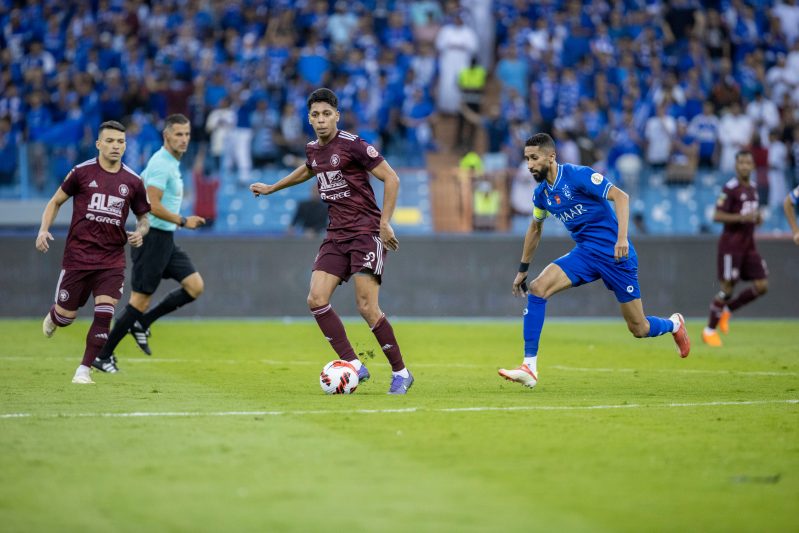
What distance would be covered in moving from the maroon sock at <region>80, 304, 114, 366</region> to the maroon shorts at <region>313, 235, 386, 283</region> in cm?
207

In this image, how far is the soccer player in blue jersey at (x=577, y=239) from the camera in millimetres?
10383

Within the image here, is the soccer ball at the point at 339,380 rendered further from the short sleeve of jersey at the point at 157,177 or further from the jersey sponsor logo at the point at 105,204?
the short sleeve of jersey at the point at 157,177

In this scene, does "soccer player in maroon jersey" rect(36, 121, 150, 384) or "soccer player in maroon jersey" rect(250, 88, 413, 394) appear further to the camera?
"soccer player in maroon jersey" rect(36, 121, 150, 384)

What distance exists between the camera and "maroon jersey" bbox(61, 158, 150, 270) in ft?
35.1

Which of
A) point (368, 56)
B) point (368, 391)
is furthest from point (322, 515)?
point (368, 56)

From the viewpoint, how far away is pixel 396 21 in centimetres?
2455

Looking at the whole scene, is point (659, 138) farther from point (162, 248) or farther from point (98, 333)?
point (98, 333)

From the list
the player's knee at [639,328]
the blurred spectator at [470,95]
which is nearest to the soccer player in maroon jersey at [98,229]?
the player's knee at [639,328]

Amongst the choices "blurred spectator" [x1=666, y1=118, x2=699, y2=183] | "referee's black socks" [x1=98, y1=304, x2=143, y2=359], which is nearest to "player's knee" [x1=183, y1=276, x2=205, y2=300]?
"referee's black socks" [x1=98, y1=304, x2=143, y2=359]

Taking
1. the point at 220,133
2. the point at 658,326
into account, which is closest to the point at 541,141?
the point at 658,326

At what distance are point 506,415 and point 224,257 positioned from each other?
42.6ft

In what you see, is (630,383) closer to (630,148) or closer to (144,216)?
(144,216)

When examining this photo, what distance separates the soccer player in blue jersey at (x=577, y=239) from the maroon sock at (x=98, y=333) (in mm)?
3579

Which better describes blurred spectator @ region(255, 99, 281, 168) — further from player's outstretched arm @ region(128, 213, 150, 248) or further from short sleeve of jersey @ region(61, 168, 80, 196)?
short sleeve of jersey @ region(61, 168, 80, 196)
